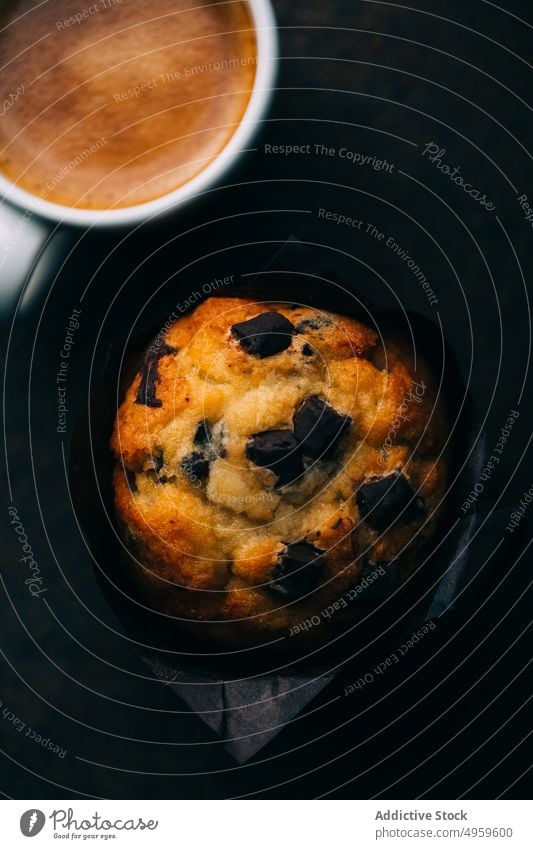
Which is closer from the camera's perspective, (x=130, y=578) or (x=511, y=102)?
(x=130, y=578)

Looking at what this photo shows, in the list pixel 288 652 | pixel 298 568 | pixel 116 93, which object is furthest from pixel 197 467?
pixel 116 93

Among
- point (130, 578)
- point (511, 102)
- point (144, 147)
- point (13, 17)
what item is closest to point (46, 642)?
point (130, 578)

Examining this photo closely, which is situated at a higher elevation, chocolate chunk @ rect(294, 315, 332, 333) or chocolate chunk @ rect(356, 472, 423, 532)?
chocolate chunk @ rect(294, 315, 332, 333)

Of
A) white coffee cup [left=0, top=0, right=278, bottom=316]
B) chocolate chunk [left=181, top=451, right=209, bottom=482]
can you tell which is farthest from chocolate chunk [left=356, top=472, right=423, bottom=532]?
white coffee cup [left=0, top=0, right=278, bottom=316]

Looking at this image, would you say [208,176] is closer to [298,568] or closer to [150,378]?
[150,378]

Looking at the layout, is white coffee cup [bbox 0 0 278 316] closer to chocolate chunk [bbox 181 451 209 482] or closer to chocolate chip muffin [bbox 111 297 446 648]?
chocolate chip muffin [bbox 111 297 446 648]

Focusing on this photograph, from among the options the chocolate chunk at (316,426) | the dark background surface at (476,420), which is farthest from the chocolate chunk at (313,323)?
the dark background surface at (476,420)

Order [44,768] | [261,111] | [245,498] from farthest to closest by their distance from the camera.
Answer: [44,768] < [261,111] < [245,498]
